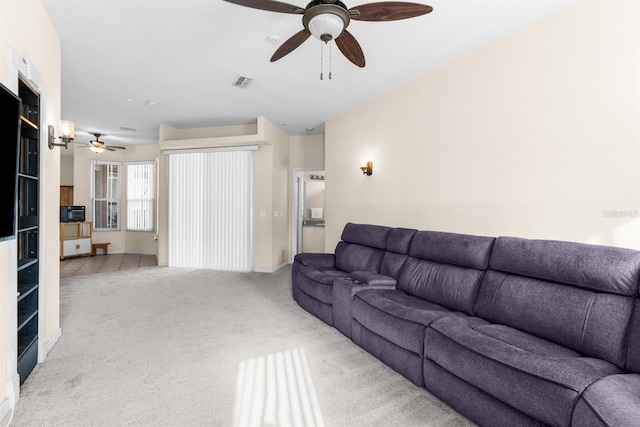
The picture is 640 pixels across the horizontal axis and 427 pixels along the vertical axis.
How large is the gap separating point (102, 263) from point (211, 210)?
278cm

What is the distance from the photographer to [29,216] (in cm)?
237

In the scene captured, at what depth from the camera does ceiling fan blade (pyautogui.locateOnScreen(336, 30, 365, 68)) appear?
234cm

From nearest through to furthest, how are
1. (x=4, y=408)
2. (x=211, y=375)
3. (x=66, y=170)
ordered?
(x=4, y=408) → (x=211, y=375) → (x=66, y=170)

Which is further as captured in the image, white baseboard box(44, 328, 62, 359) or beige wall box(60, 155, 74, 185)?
beige wall box(60, 155, 74, 185)

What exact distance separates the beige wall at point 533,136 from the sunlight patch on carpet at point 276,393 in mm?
2157

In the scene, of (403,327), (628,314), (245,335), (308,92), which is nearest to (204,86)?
(308,92)

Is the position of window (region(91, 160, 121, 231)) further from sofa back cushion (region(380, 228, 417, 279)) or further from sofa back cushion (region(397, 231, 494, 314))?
sofa back cushion (region(397, 231, 494, 314))

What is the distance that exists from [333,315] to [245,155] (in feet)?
12.6

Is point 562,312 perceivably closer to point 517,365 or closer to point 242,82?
point 517,365

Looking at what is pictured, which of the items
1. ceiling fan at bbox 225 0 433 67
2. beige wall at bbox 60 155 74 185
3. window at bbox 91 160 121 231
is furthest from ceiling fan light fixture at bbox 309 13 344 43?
beige wall at bbox 60 155 74 185

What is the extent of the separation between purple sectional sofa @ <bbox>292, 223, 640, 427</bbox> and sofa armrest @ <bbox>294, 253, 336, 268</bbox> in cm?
111

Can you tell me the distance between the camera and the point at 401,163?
414cm

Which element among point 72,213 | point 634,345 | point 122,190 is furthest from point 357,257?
point 122,190

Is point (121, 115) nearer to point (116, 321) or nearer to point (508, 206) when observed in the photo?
point (116, 321)
